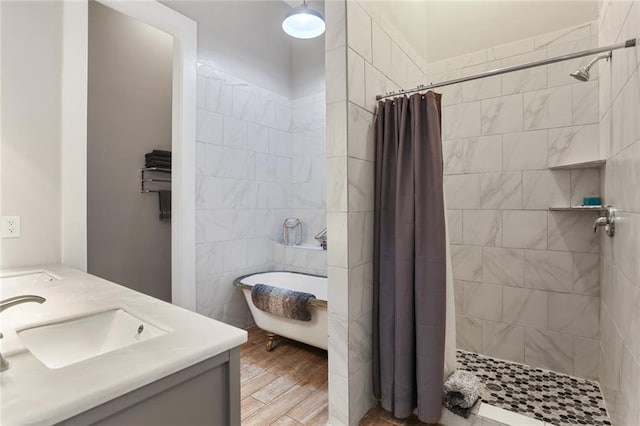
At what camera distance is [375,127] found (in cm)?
198

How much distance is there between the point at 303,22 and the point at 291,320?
2.45 metres

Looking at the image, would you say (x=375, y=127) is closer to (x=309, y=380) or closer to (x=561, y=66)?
(x=561, y=66)

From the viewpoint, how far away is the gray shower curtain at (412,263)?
173cm

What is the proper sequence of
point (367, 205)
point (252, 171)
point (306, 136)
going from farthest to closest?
point (306, 136), point (252, 171), point (367, 205)

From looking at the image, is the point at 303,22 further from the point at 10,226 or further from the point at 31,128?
the point at 10,226

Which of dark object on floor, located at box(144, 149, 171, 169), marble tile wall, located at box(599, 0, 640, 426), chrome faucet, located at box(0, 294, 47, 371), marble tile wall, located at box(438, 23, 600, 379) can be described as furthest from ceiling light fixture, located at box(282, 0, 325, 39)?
chrome faucet, located at box(0, 294, 47, 371)

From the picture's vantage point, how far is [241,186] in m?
3.18

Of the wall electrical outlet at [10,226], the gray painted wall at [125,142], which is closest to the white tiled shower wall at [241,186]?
the gray painted wall at [125,142]

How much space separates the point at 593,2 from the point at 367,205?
209 centimetres

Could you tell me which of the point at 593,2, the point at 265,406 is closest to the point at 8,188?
the point at 265,406

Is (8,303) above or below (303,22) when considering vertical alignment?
below

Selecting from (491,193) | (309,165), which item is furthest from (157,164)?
(491,193)

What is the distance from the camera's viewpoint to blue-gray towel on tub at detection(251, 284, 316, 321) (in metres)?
2.43

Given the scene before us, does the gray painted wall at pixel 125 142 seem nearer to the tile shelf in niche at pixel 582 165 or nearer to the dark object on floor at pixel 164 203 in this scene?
the dark object on floor at pixel 164 203
